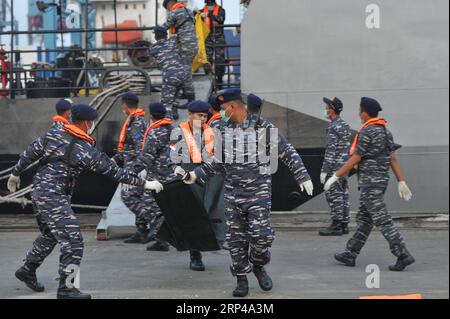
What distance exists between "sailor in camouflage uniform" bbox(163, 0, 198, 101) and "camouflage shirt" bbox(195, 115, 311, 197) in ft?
13.8

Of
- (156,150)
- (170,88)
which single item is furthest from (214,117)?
(170,88)

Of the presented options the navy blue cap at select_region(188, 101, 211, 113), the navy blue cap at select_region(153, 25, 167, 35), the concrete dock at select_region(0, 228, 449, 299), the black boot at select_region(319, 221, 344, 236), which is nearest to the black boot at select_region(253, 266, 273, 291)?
the concrete dock at select_region(0, 228, 449, 299)

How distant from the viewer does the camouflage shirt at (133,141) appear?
10.2 metres

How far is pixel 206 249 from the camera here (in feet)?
26.8

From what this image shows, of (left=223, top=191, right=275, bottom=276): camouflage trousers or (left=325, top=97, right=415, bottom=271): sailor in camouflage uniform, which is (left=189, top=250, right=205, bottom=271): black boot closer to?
(left=223, top=191, right=275, bottom=276): camouflage trousers

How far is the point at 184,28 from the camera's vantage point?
453 inches

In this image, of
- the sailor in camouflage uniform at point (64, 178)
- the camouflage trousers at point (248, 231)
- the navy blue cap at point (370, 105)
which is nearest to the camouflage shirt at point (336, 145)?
the navy blue cap at point (370, 105)

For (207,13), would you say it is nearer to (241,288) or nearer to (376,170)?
(376,170)

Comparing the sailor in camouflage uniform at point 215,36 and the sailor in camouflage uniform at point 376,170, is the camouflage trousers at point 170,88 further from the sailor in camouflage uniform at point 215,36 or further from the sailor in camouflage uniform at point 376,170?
the sailor in camouflage uniform at point 376,170

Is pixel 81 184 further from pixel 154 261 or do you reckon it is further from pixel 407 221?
pixel 407 221

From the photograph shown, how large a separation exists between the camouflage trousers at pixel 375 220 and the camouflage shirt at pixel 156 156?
2195 millimetres

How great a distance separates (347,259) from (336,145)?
220 centimetres

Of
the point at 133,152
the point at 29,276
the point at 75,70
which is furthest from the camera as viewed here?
the point at 75,70
